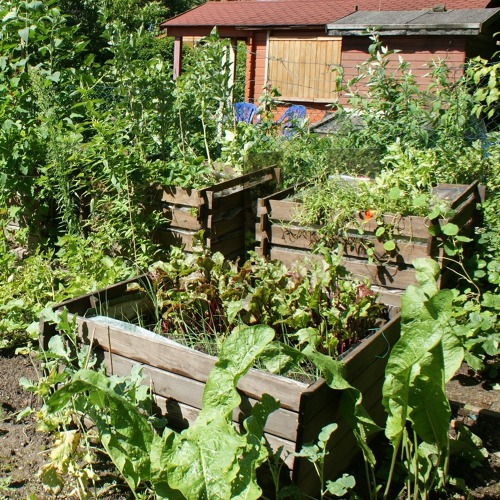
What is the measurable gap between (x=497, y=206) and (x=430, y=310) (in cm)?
220

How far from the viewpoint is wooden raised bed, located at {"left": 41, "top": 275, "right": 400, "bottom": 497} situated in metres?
2.54

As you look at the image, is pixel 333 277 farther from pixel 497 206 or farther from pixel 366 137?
pixel 366 137

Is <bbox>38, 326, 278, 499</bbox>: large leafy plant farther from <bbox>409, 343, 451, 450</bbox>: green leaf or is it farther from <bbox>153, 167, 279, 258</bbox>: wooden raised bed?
<bbox>153, 167, 279, 258</bbox>: wooden raised bed

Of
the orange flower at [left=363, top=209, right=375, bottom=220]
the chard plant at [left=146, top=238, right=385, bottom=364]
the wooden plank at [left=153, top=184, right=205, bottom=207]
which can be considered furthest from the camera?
the wooden plank at [left=153, top=184, right=205, bottom=207]

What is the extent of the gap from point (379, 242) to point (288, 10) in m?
15.6

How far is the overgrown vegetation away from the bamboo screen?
364 inches

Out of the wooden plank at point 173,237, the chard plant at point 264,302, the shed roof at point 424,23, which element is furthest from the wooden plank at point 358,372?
the shed roof at point 424,23

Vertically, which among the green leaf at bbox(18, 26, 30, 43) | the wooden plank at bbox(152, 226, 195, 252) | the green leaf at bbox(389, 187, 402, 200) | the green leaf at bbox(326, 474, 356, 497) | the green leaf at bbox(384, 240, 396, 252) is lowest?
the green leaf at bbox(326, 474, 356, 497)

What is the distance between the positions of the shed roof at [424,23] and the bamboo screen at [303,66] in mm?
4706

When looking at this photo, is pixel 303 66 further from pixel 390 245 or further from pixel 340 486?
pixel 340 486

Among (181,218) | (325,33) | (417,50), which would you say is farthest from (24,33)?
(325,33)

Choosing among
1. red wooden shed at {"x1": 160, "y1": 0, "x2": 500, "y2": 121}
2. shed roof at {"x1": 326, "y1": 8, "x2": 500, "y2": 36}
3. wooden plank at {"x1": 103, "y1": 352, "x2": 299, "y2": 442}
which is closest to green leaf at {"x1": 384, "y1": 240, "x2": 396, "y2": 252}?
wooden plank at {"x1": 103, "y1": 352, "x2": 299, "y2": 442}

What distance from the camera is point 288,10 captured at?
723 inches

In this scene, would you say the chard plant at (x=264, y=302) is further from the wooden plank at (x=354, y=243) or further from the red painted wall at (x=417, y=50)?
the red painted wall at (x=417, y=50)
